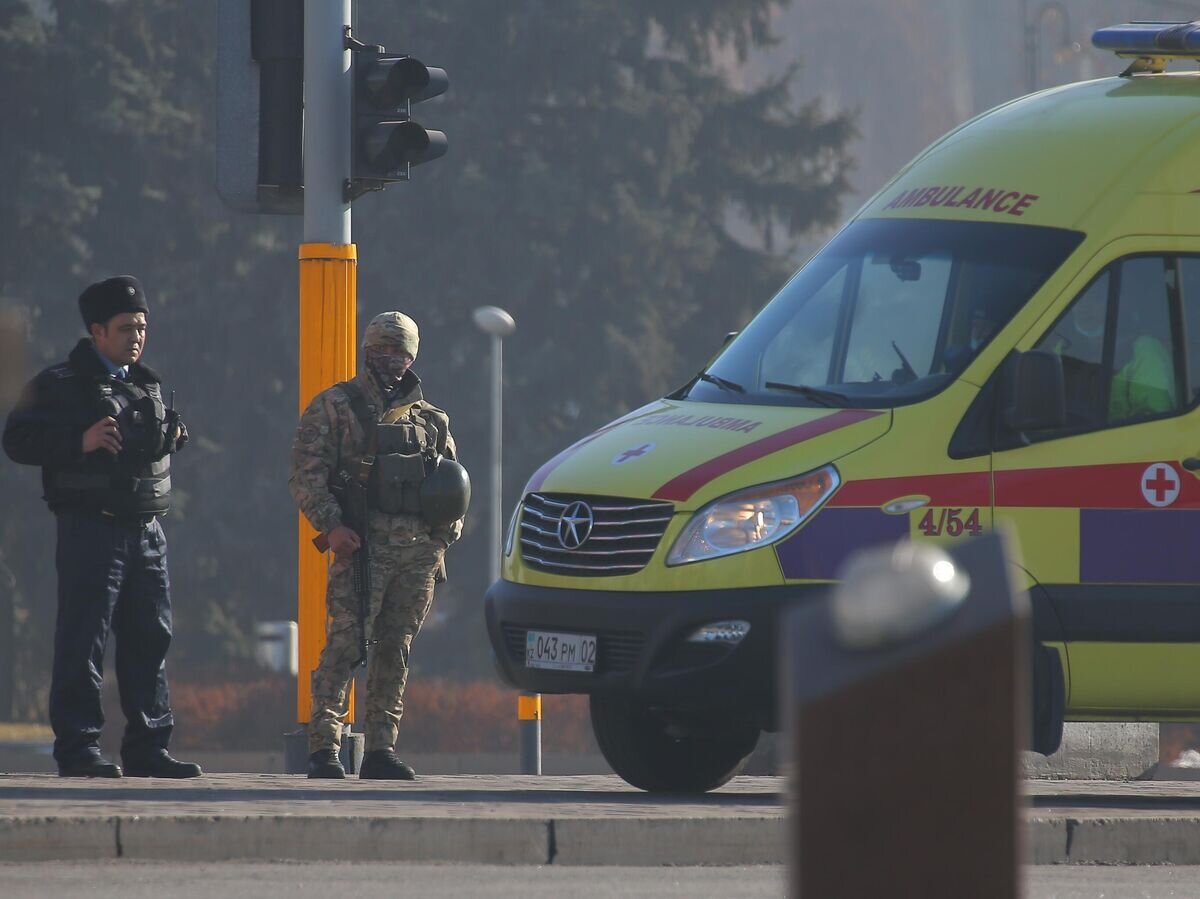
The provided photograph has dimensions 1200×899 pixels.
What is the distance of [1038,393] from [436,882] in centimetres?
301

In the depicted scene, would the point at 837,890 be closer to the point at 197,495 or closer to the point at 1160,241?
the point at 1160,241

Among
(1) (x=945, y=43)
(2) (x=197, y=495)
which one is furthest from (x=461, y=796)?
(1) (x=945, y=43)

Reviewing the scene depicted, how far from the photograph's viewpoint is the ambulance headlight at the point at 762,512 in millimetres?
8734

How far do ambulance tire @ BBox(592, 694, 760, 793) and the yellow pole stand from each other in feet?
5.89

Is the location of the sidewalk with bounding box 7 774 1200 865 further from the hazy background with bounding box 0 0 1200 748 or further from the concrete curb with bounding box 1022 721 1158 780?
the hazy background with bounding box 0 0 1200 748

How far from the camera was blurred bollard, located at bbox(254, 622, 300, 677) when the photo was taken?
113ft

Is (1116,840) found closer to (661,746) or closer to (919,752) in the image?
(661,746)

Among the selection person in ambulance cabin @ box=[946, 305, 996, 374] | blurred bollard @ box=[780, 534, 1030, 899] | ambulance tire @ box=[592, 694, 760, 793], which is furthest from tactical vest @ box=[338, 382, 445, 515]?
blurred bollard @ box=[780, 534, 1030, 899]

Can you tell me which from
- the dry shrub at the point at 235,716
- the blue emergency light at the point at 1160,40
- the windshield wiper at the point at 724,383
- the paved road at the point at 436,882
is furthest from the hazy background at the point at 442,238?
the paved road at the point at 436,882

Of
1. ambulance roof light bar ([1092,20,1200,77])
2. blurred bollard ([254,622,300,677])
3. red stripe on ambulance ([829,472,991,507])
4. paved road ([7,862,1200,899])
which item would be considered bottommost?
paved road ([7,862,1200,899])

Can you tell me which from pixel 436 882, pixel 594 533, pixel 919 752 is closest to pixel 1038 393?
pixel 594 533

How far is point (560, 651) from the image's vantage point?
917 cm

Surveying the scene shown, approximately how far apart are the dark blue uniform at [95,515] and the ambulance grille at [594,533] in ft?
4.72

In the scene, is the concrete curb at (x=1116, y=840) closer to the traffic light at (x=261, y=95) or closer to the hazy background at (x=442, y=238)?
the traffic light at (x=261, y=95)
